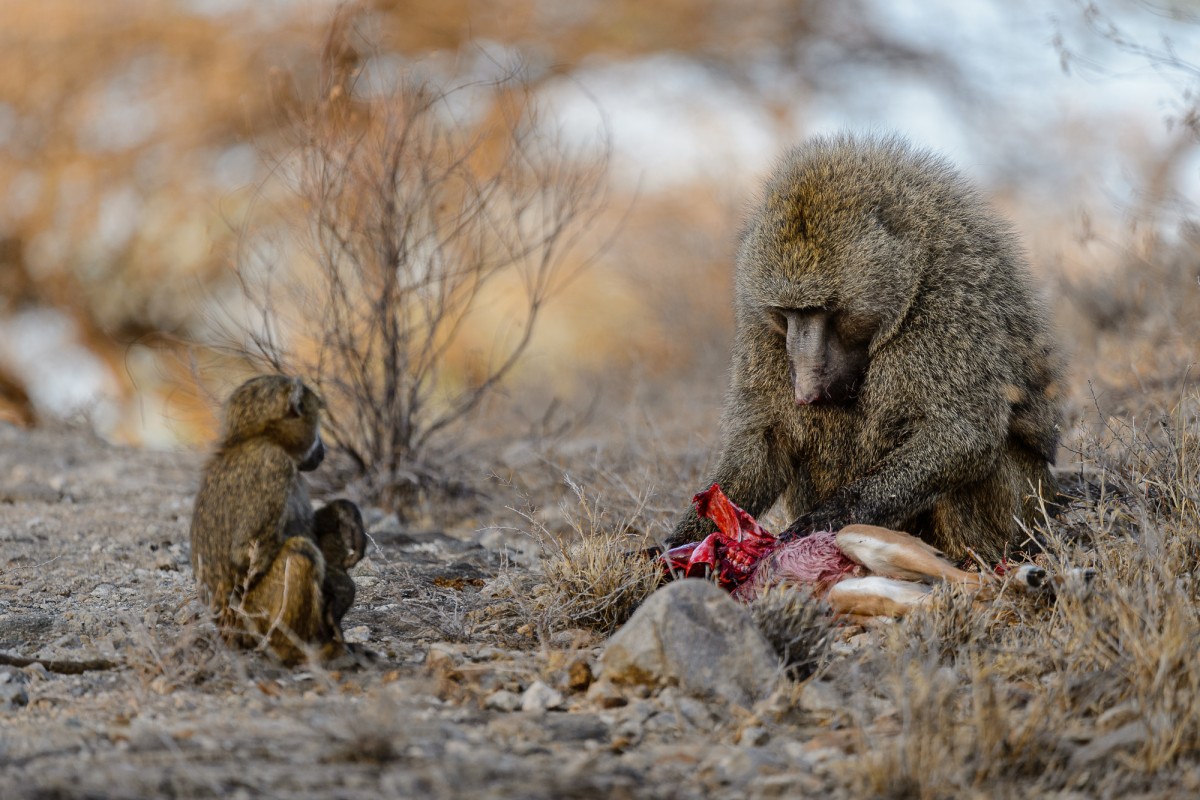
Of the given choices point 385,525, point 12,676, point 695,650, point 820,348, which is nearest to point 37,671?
point 12,676

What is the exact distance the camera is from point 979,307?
368cm

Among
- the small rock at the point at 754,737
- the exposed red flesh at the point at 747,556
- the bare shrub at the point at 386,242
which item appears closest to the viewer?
the small rock at the point at 754,737

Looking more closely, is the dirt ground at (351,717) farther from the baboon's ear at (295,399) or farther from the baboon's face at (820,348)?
the baboon's face at (820,348)

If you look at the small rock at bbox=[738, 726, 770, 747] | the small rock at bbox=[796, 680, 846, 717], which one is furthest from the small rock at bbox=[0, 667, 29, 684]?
the small rock at bbox=[796, 680, 846, 717]

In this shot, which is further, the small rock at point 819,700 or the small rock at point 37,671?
the small rock at point 37,671

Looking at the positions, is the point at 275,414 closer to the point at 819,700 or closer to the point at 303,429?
the point at 303,429

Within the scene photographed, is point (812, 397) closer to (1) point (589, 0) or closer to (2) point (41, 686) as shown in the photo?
(2) point (41, 686)

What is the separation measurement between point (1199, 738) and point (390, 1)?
13365 mm

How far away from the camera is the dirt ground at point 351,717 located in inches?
88.2

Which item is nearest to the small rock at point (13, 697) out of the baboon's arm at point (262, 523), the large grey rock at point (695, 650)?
the baboon's arm at point (262, 523)

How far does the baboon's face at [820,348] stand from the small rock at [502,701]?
1.32 metres

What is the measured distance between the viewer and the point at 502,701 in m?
2.78

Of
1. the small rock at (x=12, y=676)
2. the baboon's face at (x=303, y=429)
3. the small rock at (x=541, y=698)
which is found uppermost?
the baboon's face at (x=303, y=429)

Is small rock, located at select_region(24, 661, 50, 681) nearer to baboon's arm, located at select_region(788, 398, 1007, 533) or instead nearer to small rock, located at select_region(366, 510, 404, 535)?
small rock, located at select_region(366, 510, 404, 535)
